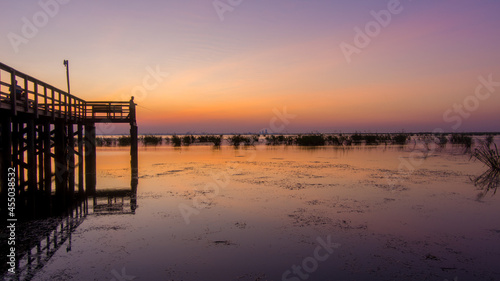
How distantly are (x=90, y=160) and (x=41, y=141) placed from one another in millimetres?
4631

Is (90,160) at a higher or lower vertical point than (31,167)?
lower

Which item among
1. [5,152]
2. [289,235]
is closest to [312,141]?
[289,235]

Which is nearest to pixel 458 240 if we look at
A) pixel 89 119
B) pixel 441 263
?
pixel 441 263

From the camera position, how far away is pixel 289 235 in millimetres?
7949

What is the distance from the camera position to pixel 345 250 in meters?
6.95

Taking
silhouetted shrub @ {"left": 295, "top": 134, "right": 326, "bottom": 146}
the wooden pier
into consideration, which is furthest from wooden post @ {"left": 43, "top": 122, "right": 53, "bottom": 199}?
silhouetted shrub @ {"left": 295, "top": 134, "right": 326, "bottom": 146}

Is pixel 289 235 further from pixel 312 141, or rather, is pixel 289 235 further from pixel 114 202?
pixel 312 141

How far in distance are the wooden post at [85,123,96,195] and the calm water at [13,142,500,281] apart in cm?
287

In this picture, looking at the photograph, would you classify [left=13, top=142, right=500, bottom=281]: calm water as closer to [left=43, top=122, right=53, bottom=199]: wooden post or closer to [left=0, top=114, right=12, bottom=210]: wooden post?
[left=0, top=114, right=12, bottom=210]: wooden post

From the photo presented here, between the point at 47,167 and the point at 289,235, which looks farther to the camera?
the point at 47,167

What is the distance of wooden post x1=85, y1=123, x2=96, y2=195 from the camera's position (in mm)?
15386

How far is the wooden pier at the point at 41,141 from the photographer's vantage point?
1052cm

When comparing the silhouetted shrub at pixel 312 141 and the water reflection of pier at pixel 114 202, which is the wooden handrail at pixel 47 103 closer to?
the water reflection of pier at pixel 114 202

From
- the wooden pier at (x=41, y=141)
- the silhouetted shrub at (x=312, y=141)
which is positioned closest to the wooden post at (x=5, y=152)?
the wooden pier at (x=41, y=141)
